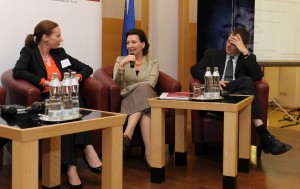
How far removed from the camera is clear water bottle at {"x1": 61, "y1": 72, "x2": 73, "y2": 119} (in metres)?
2.11

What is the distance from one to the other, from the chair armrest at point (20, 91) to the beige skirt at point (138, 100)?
2.56 ft

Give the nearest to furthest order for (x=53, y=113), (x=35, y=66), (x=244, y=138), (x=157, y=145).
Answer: (x=53, y=113), (x=157, y=145), (x=35, y=66), (x=244, y=138)

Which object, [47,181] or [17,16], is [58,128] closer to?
[47,181]

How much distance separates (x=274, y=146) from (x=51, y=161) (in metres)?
1.80

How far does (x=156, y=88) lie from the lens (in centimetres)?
389

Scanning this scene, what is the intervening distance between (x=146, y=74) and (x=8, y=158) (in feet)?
4.48

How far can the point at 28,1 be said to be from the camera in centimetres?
346

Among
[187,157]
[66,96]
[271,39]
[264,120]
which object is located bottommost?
[187,157]

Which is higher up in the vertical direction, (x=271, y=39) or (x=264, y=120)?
(x=271, y=39)

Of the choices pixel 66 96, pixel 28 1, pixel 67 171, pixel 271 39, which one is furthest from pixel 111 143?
pixel 271 39

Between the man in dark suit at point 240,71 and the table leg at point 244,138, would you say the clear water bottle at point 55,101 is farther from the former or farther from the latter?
the man in dark suit at point 240,71

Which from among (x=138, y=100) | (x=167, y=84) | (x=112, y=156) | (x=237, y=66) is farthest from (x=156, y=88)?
(x=112, y=156)

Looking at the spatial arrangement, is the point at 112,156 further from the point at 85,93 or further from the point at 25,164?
the point at 85,93

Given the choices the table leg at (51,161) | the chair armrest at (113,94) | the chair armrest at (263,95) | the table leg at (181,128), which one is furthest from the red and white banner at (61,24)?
the chair armrest at (263,95)
